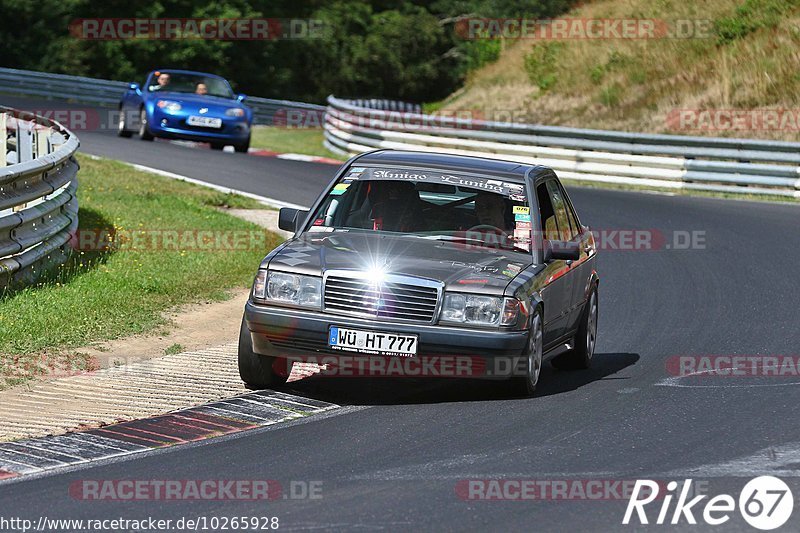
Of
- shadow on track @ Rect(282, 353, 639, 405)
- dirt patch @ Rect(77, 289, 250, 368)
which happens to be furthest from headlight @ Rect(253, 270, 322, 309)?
dirt patch @ Rect(77, 289, 250, 368)

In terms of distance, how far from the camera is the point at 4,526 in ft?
18.9

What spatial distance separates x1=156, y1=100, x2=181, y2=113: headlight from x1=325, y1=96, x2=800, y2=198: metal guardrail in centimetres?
447

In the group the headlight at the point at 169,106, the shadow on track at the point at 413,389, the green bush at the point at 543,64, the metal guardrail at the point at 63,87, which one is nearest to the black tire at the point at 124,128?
the headlight at the point at 169,106

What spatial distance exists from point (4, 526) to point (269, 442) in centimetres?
194

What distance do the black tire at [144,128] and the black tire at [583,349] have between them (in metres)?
17.6

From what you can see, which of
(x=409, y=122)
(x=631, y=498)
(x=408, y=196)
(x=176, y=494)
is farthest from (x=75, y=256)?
(x=409, y=122)

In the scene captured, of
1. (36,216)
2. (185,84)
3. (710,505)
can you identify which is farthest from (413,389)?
(185,84)

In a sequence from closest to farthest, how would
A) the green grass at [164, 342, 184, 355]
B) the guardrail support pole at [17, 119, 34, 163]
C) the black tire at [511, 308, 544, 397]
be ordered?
the black tire at [511, 308, 544, 397]
the green grass at [164, 342, 184, 355]
the guardrail support pole at [17, 119, 34, 163]

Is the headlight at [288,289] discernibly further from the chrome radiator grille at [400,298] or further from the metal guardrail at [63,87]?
the metal guardrail at [63,87]

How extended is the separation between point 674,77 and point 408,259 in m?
25.7

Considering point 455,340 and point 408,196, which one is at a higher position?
point 408,196

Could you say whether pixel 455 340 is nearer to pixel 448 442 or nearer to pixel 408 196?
pixel 448 442

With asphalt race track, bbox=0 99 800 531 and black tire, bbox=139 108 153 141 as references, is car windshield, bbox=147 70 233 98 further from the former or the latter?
asphalt race track, bbox=0 99 800 531

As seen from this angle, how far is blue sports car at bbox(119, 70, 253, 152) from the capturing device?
26.1 meters
